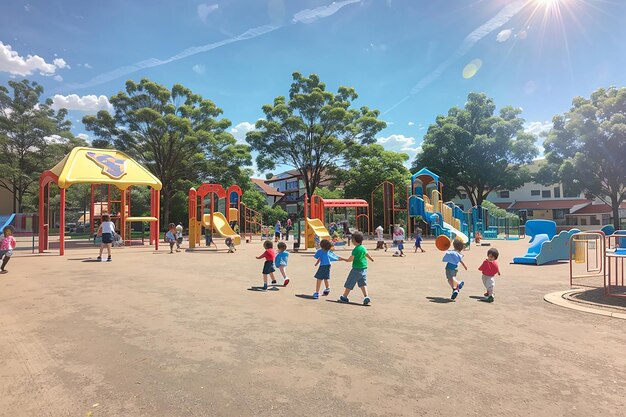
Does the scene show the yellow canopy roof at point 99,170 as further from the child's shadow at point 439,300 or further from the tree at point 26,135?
the tree at point 26,135

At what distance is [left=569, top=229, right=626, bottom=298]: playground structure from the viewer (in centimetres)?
829

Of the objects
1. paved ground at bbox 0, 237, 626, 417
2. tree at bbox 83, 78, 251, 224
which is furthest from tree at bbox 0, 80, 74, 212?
paved ground at bbox 0, 237, 626, 417

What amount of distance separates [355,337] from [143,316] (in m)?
3.59

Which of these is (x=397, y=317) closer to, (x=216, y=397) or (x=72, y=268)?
(x=216, y=397)

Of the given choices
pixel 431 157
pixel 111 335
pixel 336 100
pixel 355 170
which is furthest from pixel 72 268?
pixel 431 157

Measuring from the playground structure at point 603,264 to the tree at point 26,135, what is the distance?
46478 millimetres

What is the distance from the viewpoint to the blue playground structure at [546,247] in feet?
47.2

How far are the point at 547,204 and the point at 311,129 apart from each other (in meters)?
40.7

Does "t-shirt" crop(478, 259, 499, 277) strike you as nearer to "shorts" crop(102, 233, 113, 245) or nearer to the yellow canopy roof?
"shorts" crop(102, 233, 113, 245)

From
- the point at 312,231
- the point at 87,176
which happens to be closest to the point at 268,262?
the point at 312,231

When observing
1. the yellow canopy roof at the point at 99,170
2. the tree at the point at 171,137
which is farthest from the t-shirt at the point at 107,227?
the tree at the point at 171,137

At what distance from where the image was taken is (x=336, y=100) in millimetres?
41719

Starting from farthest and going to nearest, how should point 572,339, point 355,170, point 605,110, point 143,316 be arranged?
point 355,170, point 605,110, point 143,316, point 572,339

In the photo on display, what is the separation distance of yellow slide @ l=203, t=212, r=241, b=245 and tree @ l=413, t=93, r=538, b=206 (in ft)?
95.5
